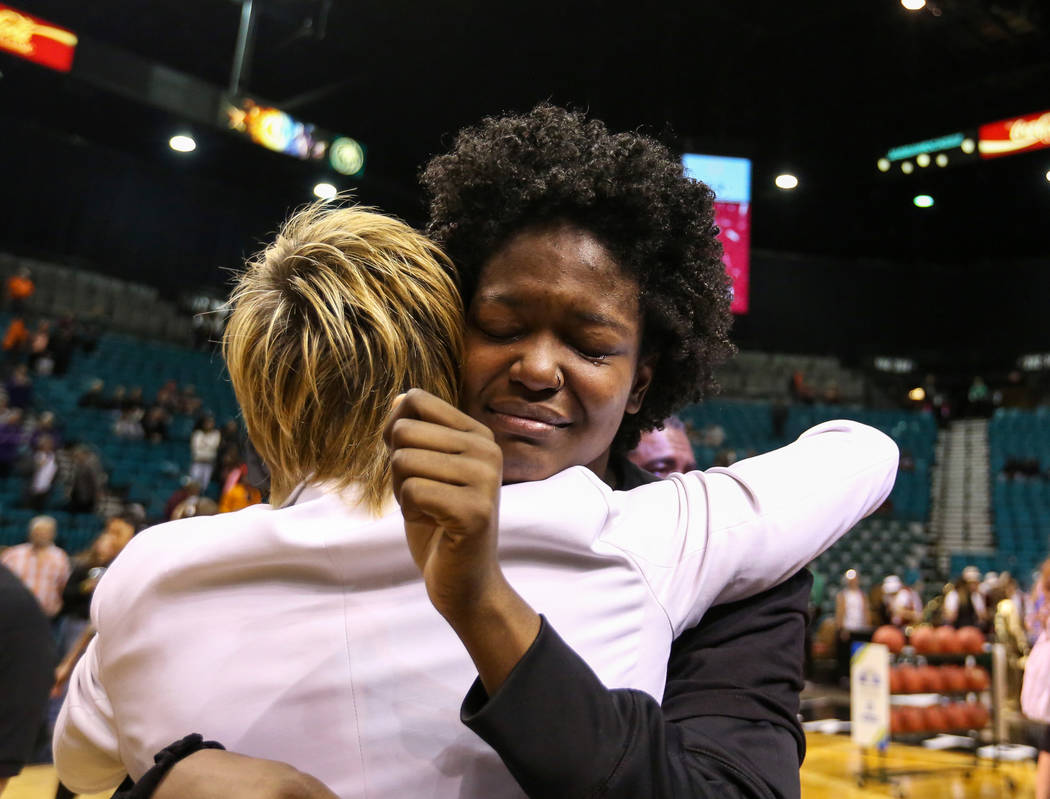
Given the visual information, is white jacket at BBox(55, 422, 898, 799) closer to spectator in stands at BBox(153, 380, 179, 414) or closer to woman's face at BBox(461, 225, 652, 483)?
woman's face at BBox(461, 225, 652, 483)

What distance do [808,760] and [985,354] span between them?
14044 mm

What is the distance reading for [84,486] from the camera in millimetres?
8297

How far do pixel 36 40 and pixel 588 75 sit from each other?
7179 millimetres

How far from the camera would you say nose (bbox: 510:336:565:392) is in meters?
1.02

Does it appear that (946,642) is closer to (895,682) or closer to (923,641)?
(923,641)

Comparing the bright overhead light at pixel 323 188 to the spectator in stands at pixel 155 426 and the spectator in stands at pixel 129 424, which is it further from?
the spectator in stands at pixel 129 424

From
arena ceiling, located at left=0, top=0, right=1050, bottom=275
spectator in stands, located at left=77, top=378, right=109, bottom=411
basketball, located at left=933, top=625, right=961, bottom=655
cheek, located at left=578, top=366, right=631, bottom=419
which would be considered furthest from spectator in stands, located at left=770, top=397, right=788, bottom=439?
cheek, located at left=578, top=366, right=631, bottom=419

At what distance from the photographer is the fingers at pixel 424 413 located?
25.4 inches

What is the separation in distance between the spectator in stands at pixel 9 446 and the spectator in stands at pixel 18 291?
3889 millimetres

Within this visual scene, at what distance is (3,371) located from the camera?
10273 millimetres

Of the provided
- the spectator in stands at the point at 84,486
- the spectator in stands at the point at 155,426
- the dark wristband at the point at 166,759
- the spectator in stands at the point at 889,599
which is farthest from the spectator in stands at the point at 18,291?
the dark wristband at the point at 166,759

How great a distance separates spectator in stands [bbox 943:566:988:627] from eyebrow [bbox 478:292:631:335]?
8.80 m

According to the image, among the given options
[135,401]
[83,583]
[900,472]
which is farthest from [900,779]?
[900,472]

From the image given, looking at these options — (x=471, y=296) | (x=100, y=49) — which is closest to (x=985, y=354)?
(x=100, y=49)
